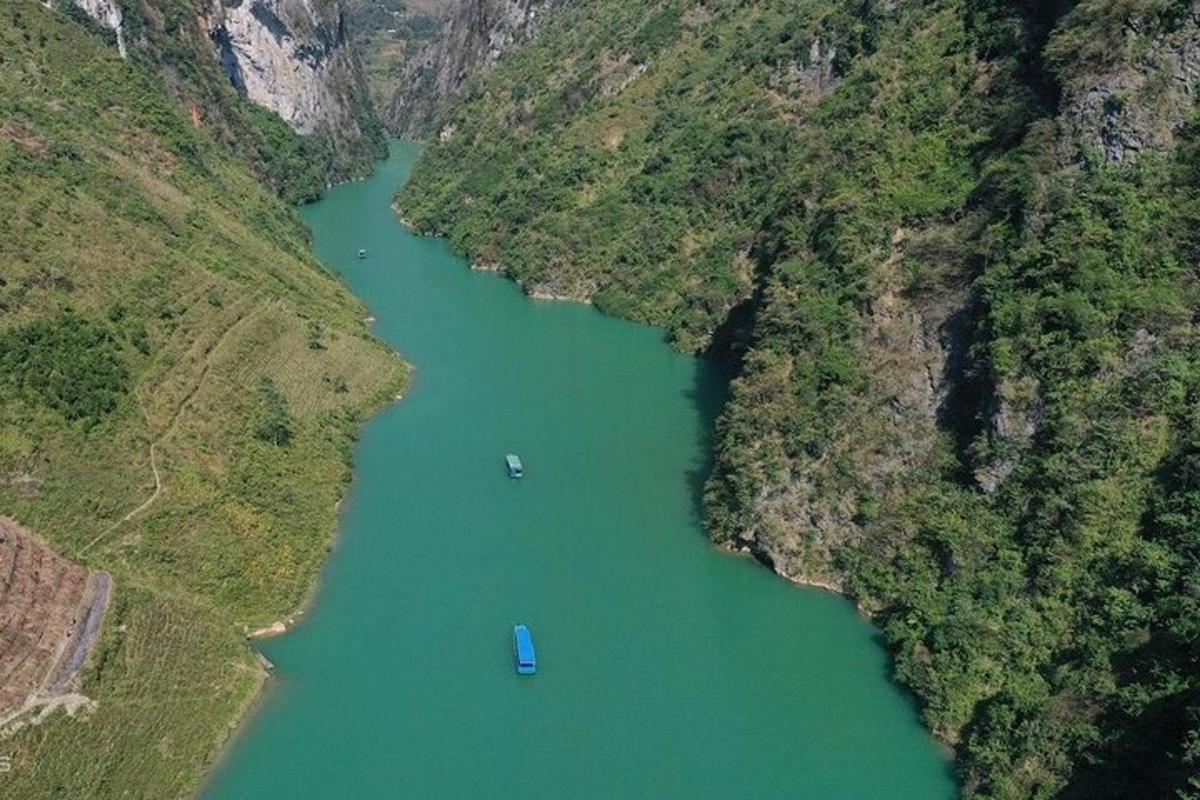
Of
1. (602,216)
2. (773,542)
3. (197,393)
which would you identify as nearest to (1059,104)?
(773,542)

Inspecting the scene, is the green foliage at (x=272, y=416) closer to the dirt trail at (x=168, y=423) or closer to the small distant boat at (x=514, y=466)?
the dirt trail at (x=168, y=423)

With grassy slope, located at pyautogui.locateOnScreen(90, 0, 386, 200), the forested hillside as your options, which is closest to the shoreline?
the forested hillside

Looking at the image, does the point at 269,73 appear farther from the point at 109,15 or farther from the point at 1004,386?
the point at 1004,386

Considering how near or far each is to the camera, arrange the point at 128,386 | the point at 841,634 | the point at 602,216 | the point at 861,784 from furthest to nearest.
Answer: the point at 602,216 < the point at 128,386 < the point at 841,634 < the point at 861,784

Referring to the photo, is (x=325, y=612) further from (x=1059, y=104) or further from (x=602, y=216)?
(x=602, y=216)

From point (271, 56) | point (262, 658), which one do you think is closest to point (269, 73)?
point (271, 56)

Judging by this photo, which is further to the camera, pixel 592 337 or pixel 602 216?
pixel 602 216
